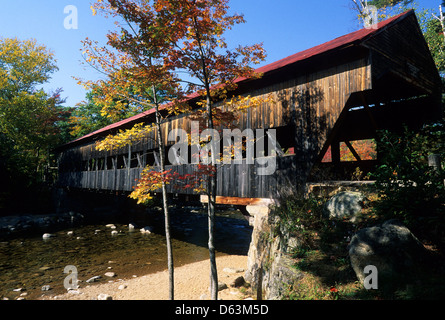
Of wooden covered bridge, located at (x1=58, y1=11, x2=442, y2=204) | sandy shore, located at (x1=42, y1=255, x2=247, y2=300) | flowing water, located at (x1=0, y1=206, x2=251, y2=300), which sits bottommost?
flowing water, located at (x1=0, y1=206, x2=251, y2=300)

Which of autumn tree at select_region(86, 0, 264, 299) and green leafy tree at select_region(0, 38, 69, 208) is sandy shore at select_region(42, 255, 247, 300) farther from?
green leafy tree at select_region(0, 38, 69, 208)

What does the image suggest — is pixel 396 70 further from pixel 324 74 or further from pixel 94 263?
pixel 94 263

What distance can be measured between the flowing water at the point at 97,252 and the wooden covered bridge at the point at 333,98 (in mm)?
3672

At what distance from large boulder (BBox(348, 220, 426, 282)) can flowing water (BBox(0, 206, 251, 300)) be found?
762 cm

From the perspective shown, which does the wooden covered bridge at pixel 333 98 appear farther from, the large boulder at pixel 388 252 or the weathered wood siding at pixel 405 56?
the large boulder at pixel 388 252

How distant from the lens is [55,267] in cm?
922

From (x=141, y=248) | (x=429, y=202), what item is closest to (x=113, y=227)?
(x=141, y=248)

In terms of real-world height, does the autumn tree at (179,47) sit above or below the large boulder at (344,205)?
above

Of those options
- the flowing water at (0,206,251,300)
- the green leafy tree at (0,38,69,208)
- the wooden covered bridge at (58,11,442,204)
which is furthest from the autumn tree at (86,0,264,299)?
the green leafy tree at (0,38,69,208)

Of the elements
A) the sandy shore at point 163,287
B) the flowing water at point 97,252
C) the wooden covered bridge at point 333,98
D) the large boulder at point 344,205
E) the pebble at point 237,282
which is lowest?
the flowing water at point 97,252

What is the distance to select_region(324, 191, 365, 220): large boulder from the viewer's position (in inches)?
186

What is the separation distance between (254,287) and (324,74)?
6060 mm

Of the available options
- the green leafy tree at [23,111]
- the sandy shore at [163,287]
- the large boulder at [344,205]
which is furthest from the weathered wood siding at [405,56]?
the green leafy tree at [23,111]

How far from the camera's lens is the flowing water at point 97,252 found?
8094mm
